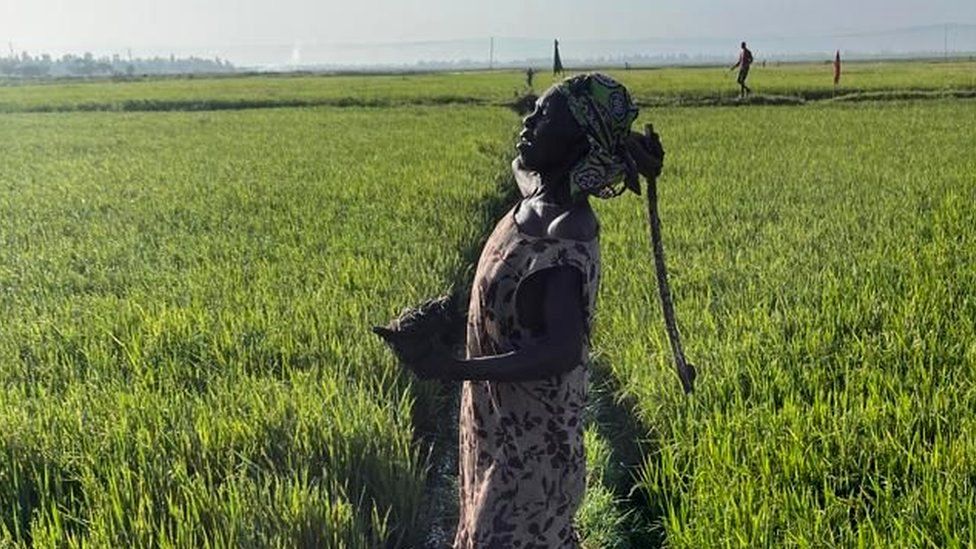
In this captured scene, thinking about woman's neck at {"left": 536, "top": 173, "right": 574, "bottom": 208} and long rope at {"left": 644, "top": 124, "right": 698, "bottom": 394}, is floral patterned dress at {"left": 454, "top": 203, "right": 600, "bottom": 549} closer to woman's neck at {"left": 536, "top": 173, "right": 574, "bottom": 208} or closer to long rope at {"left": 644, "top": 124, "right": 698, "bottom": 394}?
woman's neck at {"left": 536, "top": 173, "right": 574, "bottom": 208}

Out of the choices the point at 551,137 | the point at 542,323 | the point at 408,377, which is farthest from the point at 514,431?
the point at 408,377

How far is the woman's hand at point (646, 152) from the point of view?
1.53 m

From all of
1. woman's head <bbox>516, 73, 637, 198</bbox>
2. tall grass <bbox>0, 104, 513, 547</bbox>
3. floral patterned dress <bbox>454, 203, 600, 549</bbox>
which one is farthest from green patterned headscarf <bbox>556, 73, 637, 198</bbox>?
tall grass <bbox>0, 104, 513, 547</bbox>

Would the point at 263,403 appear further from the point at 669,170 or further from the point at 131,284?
the point at 669,170

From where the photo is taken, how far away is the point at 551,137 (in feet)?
4.81

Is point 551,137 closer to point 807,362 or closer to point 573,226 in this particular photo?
point 573,226

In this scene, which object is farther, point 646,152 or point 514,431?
point 514,431

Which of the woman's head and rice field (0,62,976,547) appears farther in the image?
rice field (0,62,976,547)

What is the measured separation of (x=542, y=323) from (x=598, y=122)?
0.37 metres

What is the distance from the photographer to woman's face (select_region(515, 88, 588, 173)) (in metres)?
1.45

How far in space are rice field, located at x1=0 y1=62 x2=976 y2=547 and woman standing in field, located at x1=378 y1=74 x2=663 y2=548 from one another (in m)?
0.60

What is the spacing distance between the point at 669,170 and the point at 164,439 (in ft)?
24.6

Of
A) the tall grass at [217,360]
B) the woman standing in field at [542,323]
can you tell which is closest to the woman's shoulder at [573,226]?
the woman standing in field at [542,323]

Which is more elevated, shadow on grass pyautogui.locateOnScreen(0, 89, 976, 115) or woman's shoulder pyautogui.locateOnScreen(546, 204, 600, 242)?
shadow on grass pyautogui.locateOnScreen(0, 89, 976, 115)
